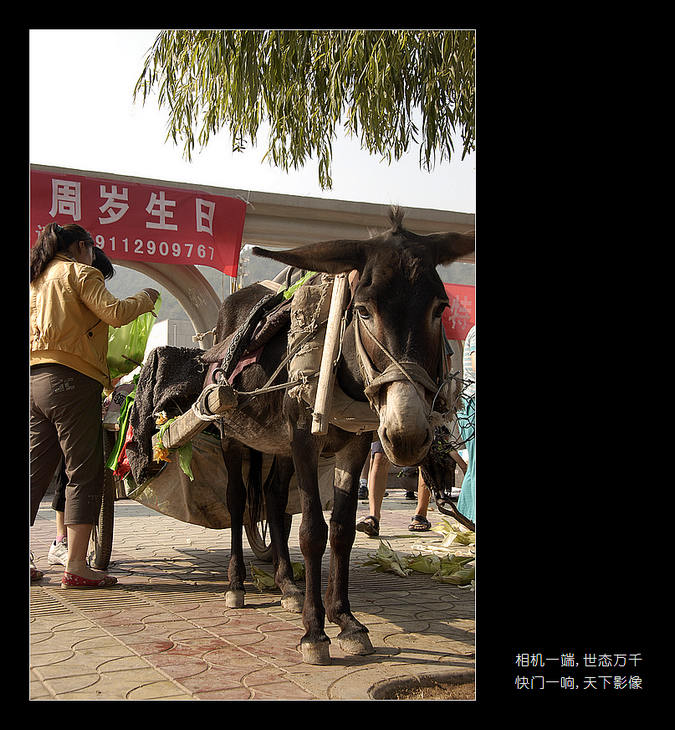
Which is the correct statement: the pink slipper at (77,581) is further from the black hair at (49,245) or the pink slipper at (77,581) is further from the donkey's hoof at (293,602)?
the black hair at (49,245)

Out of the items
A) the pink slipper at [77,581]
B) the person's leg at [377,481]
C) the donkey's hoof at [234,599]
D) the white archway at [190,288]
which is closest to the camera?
the donkey's hoof at [234,599]

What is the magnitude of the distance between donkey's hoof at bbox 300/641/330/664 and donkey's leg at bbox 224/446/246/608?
123cm

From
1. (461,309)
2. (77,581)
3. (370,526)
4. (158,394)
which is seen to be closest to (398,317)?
(158,394)

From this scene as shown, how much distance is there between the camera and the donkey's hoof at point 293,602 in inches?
152

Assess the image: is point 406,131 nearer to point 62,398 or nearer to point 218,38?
point 218,38

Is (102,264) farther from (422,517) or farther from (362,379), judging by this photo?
(422,517)

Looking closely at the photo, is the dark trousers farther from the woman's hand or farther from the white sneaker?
the white sneaker

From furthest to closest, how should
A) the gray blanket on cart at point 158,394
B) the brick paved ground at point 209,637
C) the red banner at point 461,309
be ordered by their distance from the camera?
1. the red banner at point 461,309
2. the gray blanket on cart at point 158,394
3. the brick paved ground at point 209,637

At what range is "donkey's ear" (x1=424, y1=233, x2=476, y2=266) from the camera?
9.69 ft

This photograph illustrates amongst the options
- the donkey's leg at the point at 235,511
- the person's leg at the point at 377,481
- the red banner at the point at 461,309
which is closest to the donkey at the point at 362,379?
the donkey's leg at the point at 235,511

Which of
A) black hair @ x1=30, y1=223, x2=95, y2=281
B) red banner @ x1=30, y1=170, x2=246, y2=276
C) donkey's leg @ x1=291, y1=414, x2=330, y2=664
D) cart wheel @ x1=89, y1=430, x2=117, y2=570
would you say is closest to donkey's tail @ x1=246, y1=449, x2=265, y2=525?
cart wheel @ x1=89, y1=430, x2=117, y2=570

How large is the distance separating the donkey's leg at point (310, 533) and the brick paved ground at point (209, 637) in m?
0.13

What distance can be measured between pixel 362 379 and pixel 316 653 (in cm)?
115
